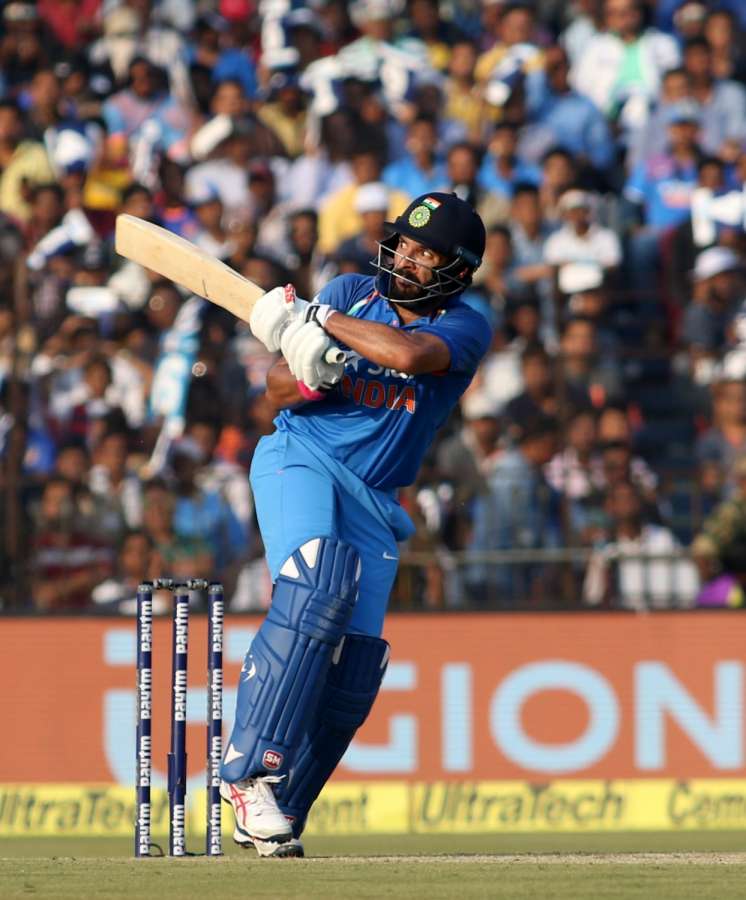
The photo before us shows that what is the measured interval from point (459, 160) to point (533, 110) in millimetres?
1289

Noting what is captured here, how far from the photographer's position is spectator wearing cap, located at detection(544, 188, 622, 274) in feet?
38.7

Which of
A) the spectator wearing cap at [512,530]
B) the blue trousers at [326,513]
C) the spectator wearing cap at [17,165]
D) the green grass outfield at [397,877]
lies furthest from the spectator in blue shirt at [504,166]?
the green grass outfield at [397,877]

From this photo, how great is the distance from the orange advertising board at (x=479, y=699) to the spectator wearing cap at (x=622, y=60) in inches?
204

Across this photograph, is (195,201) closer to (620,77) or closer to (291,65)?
(291,65)

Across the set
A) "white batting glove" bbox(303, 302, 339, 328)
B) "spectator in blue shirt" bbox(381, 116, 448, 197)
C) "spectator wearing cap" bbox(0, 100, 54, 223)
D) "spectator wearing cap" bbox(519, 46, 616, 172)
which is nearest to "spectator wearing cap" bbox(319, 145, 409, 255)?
"spectator in blue shirt" bbox(381, 116, 448, 197)

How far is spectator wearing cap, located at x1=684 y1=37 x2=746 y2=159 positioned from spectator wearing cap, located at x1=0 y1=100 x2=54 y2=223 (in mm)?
4626

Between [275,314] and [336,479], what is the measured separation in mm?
556

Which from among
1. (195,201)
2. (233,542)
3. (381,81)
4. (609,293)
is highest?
(381,81)

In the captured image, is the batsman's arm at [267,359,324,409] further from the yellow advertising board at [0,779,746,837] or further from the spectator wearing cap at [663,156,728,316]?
the spectator wearing cap at [663,156,728,316]

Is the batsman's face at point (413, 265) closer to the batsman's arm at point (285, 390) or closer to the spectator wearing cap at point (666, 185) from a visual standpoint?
the batsman's arm at point (285, 390)

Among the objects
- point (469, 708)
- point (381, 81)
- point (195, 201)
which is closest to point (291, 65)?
point (381, 81)

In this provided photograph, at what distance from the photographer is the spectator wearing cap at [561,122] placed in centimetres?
1287

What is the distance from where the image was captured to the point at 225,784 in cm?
558

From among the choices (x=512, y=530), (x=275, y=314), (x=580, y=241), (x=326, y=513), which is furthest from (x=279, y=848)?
(x=580, y=241)
